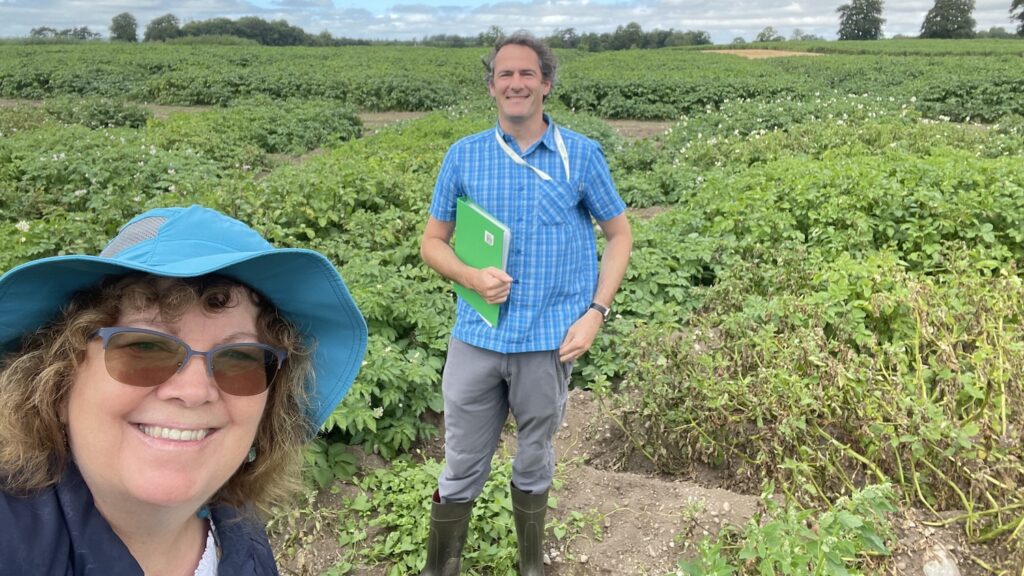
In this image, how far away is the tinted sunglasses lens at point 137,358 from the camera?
1063 mm

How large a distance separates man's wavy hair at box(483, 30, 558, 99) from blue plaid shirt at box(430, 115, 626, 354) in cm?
18

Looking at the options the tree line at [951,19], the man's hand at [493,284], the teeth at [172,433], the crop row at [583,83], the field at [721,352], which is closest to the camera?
the teeth at [172,433]

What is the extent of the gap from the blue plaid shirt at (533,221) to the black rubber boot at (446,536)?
72 cm

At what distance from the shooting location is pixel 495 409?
2494 millimetres

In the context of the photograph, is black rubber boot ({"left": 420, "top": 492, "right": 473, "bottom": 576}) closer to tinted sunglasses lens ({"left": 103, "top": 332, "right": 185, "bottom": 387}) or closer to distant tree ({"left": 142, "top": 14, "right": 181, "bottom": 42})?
tinted sunglasses lens ({"left": 103, "top": 332, "right": 185, "bottom": 387})

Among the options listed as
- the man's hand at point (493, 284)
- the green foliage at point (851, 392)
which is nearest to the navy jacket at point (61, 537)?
the man's hand at point (493, 284)

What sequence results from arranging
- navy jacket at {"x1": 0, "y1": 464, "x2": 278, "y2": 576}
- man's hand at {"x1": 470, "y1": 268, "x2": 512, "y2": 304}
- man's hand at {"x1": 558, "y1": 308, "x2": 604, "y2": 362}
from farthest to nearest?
man's hand at {"x1": 558, "y1": 308, "x2": 604, "y2": 362}
man's hand at {"x1": 470, "y1": 268, "x2": 512, "y2": 304}
navy jacket at {"x1": 0, "y1": 464, "x2": 278, "y2": 576}

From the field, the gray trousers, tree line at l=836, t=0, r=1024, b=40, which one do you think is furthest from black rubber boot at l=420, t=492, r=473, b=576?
tree line at l=836, t=0, r=1024, b=40

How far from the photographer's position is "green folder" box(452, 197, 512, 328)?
220 centimetres

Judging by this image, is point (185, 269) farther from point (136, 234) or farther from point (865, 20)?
point (865, 20)

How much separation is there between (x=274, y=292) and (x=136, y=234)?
0.24 meters

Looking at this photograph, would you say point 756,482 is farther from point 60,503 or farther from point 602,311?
point 60,503

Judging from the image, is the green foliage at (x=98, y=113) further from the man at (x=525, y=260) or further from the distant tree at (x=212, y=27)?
the distant tree at (x=212, y=27)

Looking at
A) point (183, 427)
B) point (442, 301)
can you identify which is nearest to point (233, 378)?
point (183, 427)
